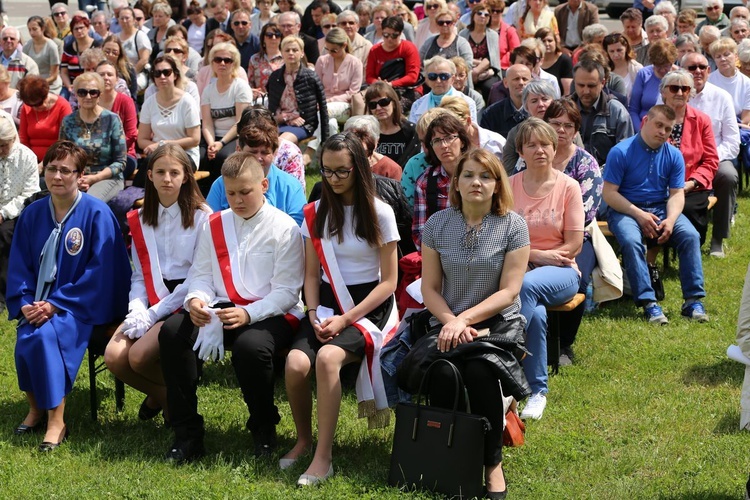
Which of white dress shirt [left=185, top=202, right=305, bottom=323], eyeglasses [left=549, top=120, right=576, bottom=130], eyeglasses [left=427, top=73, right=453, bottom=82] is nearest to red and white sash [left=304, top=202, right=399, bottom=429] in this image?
white dress shirt [left=185, top=202, right=305, bottom=323]

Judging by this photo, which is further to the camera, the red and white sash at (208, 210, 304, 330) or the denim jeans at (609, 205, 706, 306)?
the denim jeans at (609, 205, 706, 306)

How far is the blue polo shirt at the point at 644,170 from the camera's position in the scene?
7355 millimetres

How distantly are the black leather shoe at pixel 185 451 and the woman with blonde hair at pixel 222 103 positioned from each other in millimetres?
4855

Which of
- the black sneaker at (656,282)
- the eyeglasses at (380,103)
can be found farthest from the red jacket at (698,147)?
the eyeglasses at (380,103)

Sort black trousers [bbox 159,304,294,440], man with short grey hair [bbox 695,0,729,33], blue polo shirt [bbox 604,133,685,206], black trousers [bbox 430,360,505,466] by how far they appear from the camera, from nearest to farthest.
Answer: black trousers [bbox 430,360,505,466] → black trousers [bbox 159,304,294,440] → blue polo shirt [bbox 604,133,685,206] → man with short grey hair [bbox 695,0,729,33]

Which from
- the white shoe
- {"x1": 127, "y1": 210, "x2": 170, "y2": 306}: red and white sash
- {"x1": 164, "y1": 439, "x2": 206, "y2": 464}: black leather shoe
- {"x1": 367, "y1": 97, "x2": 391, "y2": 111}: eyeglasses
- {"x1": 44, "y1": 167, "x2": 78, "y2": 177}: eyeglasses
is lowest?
{"x1": 164, "y1": 439, "x2": 206, "y2": 464}: black leather shoe

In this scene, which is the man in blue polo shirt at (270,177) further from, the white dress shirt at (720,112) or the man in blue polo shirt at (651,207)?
the white dress shirt at (720,112)

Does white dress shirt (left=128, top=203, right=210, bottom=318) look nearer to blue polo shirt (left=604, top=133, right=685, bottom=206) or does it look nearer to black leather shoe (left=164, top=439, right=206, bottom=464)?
black leather shoe (left=164, top=439, right=206, bottom=464)

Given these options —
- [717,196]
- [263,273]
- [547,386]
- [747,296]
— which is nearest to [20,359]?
[263,273]

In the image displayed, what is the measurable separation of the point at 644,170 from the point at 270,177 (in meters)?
2.70

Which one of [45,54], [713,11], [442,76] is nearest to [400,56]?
[442,76]

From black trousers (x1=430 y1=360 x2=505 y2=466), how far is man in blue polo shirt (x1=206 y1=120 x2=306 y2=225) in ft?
6.66

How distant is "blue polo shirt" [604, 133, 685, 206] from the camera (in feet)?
24.1

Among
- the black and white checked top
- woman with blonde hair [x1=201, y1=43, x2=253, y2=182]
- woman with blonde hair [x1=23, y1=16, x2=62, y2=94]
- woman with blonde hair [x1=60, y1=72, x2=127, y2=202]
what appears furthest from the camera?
woman with blonde hair [x1=23, y1=16, x2=62, y2=94]
